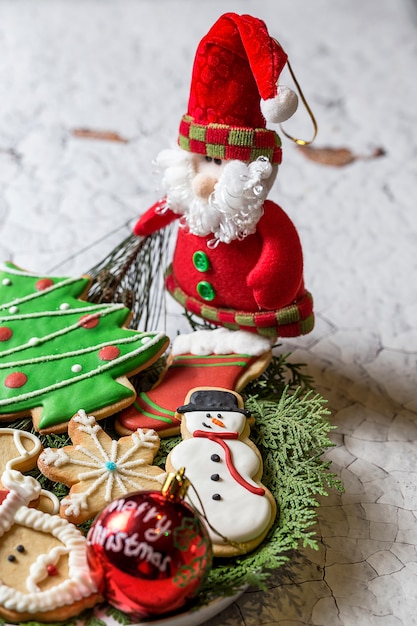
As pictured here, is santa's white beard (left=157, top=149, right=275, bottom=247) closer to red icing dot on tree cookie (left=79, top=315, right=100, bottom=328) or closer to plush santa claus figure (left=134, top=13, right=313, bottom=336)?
plush santa claus figure (left=134, top=13, right=313, bottom=336)

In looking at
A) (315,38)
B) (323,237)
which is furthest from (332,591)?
(315,38)

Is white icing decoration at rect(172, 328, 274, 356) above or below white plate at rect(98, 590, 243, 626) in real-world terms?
above

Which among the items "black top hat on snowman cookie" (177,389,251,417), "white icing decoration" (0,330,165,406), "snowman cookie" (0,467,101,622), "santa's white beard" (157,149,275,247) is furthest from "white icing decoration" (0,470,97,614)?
"santa's white beard" (157,149,275,247)

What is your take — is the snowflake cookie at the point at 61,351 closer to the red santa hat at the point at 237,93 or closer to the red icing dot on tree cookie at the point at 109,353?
the red icing dot on tree cookie at the point at 109,353

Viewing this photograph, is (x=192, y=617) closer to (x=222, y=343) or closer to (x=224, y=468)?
(x=224, y=468)

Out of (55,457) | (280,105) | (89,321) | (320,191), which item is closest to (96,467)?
(55,457)
